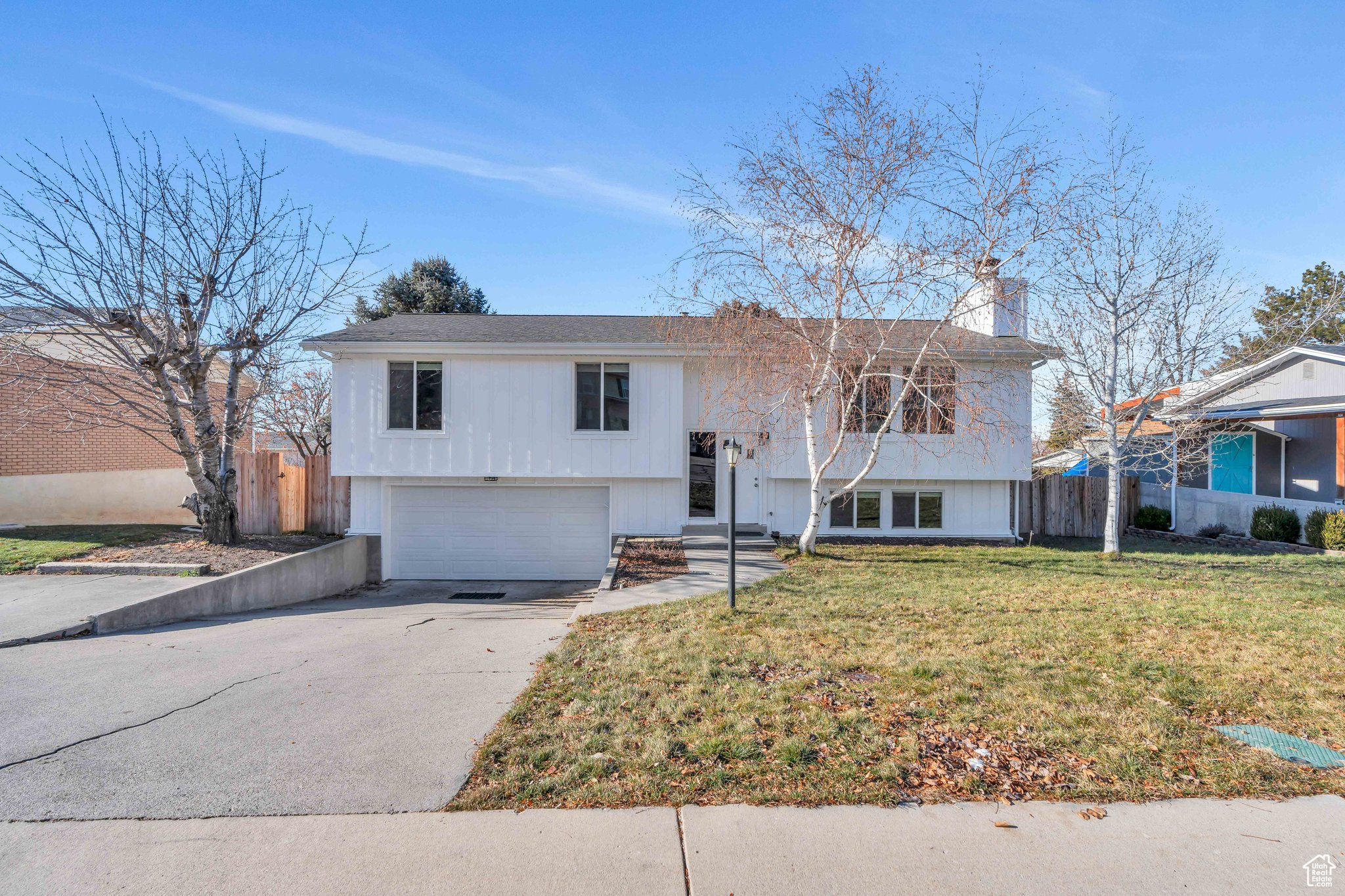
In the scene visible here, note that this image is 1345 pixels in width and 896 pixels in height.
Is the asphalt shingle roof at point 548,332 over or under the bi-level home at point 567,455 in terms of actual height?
over

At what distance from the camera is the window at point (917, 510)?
13.3m

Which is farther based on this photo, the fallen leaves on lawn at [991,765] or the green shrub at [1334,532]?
the green shrub at [1334,532]

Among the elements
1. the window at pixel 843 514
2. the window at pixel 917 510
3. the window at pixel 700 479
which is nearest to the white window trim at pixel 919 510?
the window at pixel 917 510

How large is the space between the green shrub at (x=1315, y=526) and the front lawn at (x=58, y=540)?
69.6 feet

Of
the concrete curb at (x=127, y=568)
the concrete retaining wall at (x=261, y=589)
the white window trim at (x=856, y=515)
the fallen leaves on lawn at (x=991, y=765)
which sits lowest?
the concrete retaining wall at (x=261, y=589)

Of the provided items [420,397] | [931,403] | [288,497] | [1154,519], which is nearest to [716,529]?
[931,403]

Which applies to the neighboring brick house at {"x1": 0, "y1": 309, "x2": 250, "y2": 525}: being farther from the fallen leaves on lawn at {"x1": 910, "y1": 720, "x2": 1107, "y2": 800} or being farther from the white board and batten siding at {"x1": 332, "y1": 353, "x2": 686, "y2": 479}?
the fallen leaves on lawn at {"x1": 910, "y1": 720, "x2": 1107, "y2": 800}

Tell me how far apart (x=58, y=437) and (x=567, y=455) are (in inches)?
443

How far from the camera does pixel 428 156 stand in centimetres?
1279

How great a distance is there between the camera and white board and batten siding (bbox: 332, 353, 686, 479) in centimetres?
1232

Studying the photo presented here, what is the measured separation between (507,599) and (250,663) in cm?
485

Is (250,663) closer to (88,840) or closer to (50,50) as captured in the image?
(88,840)

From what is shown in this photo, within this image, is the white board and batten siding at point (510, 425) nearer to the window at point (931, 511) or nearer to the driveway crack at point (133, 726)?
the window at point (931, 511)

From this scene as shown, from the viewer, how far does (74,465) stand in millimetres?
14477
